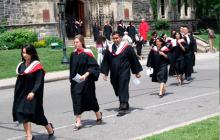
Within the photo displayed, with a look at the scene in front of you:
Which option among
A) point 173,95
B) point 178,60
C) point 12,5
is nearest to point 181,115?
point 173,95

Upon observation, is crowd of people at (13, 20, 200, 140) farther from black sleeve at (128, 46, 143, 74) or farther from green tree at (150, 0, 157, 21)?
green tree at (150, 0, 157, 21)

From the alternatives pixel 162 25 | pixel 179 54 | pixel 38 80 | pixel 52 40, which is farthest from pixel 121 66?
pixel 162 25

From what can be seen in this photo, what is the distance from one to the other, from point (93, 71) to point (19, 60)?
15553 mm

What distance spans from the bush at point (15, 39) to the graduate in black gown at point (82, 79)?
18.9m

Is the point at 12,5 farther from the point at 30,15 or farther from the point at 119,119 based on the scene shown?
the point at 119,119

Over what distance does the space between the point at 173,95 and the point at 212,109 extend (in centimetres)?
276

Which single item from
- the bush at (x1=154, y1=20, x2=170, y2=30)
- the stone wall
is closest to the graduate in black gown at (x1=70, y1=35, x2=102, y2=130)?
the stone wall

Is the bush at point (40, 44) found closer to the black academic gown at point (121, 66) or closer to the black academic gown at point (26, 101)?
the black academic gown at point (121, 66)

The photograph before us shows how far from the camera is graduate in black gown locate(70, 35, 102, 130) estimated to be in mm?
9969

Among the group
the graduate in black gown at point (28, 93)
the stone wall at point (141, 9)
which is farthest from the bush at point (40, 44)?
the graduate in black gown at point (28, 93)

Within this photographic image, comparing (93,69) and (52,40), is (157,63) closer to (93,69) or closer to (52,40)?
(93,69)

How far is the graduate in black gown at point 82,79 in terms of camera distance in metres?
9.97

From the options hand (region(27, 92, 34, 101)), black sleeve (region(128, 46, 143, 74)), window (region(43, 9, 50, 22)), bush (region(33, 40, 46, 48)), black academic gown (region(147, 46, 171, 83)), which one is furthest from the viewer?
window (region(43, 9, 50, 22))

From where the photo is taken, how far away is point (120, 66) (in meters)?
11.5
